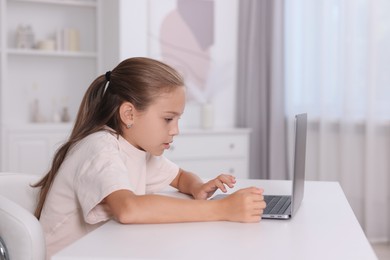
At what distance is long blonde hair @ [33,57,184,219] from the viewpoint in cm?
164

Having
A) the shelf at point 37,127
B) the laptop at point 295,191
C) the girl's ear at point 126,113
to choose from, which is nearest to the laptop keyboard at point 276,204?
the laptop at point 295,191

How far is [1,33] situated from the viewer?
3.93 metres

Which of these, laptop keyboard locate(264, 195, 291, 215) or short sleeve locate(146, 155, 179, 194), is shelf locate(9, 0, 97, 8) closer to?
short sleeve locate(146, 155, 179, 194)

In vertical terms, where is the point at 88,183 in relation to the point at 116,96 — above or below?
below

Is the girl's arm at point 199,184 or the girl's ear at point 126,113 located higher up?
the girl's ear at point 126,113

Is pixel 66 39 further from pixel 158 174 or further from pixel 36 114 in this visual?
pixel 158 174

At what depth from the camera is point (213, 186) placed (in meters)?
1.74

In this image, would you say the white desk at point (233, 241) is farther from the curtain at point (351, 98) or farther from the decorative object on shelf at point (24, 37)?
the decorative object on shelf at point (24, 37)

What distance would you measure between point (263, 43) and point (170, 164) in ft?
8.68

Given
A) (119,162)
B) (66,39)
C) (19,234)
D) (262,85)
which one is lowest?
(19,234)

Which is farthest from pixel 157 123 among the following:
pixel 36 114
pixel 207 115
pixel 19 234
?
pixel 36 114

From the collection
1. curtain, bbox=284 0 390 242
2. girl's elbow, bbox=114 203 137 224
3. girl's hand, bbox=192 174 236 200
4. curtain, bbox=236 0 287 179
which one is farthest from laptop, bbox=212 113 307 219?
curtain, bbox=236 0 287 179

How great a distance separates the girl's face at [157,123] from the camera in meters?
1.64

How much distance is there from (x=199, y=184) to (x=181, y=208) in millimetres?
418
